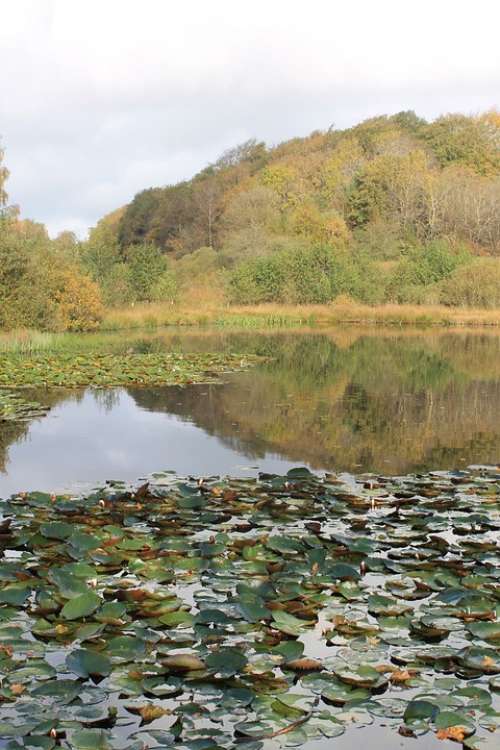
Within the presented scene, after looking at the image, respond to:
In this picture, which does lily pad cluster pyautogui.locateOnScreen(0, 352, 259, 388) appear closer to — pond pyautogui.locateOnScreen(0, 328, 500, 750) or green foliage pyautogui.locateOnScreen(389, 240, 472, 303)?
pond pyautogui.locateOnScreen(0, 328, 500, 750)

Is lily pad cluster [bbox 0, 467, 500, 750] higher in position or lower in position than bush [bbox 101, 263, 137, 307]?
lower

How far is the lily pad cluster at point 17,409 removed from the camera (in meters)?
11.6

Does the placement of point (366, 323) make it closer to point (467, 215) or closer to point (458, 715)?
point (467, 215)

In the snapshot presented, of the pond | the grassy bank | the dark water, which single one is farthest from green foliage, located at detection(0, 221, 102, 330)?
the pond

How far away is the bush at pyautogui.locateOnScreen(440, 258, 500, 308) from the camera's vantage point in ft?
147

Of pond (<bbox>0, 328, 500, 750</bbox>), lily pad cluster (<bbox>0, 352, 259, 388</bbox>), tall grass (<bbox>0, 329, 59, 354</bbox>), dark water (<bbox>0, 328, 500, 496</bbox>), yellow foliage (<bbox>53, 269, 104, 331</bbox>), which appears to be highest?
yellow foliage (<bbox>53, 269, 104, 331</bbox>)

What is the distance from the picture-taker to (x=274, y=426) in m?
11.4

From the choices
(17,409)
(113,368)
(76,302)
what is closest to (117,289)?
(76,302)

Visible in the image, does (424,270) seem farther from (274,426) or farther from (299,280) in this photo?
(274,426)

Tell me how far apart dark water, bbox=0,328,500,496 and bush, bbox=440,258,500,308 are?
2549cm

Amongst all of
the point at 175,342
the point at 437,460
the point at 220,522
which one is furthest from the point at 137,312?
the point at 220,522

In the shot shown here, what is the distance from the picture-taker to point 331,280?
49.9 metres

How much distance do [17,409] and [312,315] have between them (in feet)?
107

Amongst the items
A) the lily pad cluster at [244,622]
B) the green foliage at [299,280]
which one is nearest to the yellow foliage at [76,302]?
the green foliage at [299,280]
